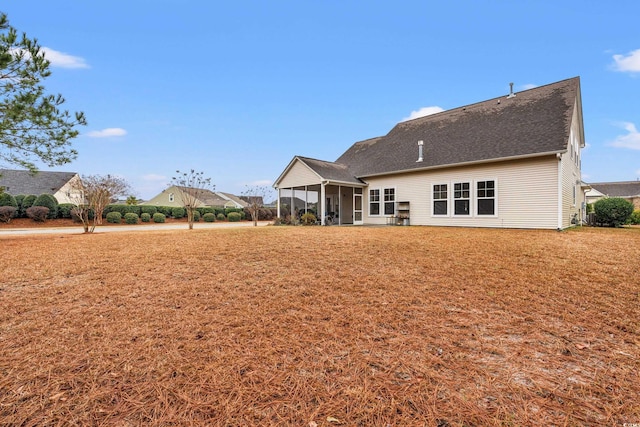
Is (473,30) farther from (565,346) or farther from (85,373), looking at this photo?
(85,373)

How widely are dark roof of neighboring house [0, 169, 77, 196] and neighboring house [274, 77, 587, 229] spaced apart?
Result: 2682 cm

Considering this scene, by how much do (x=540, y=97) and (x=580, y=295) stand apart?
48.1ft

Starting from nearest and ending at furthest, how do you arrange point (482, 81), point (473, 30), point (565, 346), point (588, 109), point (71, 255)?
1. point (565, 346)
2. point (71, 255)
3. point (473, 30)
4. point (588, 109)
5. point (482, 81)

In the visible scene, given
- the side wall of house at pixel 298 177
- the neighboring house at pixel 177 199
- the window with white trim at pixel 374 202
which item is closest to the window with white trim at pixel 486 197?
the window with white trim at pixel 374 202

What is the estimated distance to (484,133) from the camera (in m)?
14.5

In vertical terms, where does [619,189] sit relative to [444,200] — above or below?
above

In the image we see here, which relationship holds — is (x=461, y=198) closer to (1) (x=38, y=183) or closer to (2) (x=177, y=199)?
(2) (x=177, y=199)

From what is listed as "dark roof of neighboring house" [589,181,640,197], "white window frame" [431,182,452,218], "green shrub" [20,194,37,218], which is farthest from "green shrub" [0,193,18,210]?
"dark roof of neighboring house" [589,181,640,197]

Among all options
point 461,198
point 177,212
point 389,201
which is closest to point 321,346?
point 461,198

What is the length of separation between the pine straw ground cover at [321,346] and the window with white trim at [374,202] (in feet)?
39.4

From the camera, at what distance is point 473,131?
15.2 m

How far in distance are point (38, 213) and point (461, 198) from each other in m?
27.1

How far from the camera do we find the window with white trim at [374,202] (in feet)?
55.8

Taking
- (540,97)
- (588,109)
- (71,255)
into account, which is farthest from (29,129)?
(588,109)
